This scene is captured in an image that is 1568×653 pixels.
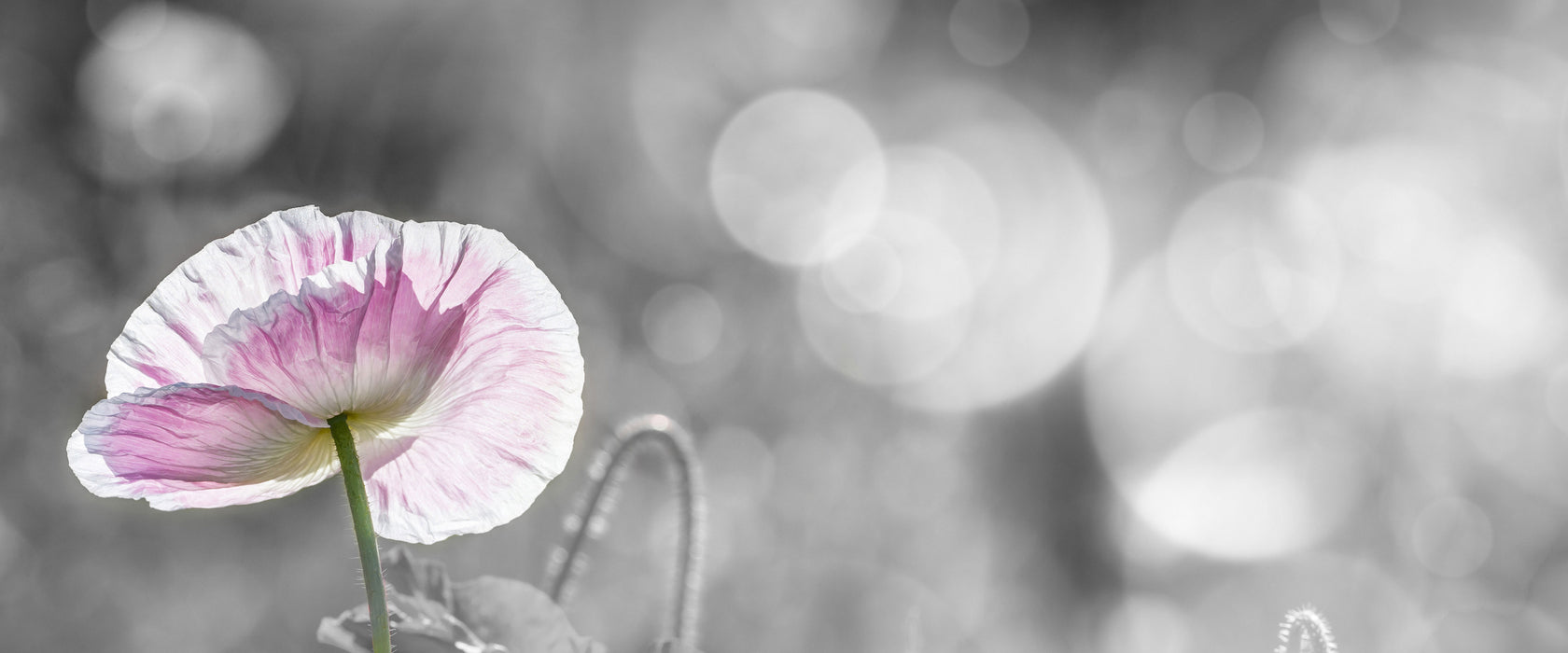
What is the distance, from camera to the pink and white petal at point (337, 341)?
565 mm

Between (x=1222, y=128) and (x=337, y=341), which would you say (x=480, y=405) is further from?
(x=1222, y=128)

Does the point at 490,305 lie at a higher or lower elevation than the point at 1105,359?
lower

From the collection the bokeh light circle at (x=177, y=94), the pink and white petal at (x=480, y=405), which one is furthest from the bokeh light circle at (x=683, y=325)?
the pink and white petal at (x=480, y=405)

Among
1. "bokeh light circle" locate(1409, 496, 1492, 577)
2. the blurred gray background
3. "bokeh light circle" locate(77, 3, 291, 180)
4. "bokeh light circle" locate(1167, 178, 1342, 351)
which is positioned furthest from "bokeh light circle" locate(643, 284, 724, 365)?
"bokeh light circle" locate(1409, 496, 1492, 577)

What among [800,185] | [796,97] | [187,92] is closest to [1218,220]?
[800,185]

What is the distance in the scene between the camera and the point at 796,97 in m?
16.2

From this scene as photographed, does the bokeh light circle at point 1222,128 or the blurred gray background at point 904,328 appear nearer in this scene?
the blurred gray background at point 904,328

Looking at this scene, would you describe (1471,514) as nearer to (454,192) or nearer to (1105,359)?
(454,192)

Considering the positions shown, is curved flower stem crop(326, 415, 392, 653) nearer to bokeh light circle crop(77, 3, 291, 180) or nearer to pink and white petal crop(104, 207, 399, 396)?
pink and white petal crop(104, 207, 399, 396)

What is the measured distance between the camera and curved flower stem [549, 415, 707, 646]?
0.92m

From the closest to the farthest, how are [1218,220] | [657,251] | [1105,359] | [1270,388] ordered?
1. [1270,388]
2. [657,251]
3. [1105,359]
4. [1218,220]

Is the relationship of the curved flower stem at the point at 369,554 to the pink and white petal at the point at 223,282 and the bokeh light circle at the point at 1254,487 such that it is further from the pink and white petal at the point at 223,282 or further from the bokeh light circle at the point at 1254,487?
the bokeh light circle at the point at 1254,487

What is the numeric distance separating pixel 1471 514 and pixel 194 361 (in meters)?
1.52

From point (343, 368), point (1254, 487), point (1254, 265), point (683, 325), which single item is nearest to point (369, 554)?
point (343, 368)
